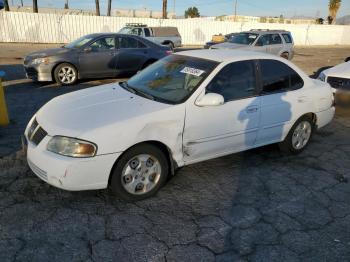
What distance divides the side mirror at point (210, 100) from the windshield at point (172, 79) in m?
0.17

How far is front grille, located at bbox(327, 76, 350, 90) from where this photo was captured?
7.36m

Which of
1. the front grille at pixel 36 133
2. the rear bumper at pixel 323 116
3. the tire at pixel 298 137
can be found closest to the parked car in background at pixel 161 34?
the rear bumper at pixel 323 116

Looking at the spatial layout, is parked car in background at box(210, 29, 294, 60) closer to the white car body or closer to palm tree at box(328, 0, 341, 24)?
the white car body

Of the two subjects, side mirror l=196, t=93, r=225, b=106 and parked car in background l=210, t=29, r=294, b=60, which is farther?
parked car in background l=210, t=29, r=294, b=60

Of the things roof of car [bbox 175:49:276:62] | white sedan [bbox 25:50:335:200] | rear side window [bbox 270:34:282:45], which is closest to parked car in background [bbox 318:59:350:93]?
white sedan [bbox 25:50:335:200]

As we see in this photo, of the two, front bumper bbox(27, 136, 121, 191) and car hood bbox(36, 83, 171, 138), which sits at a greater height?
car hood bbox(36, 83, 171, 138)

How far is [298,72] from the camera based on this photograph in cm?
493

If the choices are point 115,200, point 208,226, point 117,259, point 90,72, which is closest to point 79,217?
point 115,200

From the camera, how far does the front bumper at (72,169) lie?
320cm

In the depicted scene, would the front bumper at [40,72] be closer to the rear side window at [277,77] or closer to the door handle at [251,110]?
the rear side window at [277,77]

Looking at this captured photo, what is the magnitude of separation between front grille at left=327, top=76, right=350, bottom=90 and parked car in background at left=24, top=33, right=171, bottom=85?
5.36 metres

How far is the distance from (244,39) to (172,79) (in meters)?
12.1

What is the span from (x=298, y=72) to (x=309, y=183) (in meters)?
1.67

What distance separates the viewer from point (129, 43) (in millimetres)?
10430
